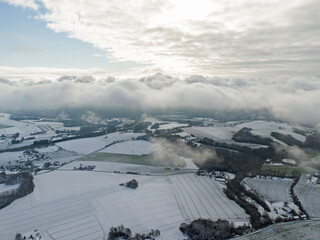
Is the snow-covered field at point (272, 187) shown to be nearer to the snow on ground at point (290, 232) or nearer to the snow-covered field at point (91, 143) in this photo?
the snow on ground at point (290, 232)

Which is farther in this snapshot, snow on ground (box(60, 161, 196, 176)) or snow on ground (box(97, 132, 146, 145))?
snow on ground (box(97, 132, 146, 145))

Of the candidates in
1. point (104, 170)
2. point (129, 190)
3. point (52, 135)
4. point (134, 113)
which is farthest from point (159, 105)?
point (129, 190)

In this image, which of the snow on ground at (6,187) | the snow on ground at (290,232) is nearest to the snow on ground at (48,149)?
the snow on ground at (6,187)

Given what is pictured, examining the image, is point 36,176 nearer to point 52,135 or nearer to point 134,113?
point 52,135

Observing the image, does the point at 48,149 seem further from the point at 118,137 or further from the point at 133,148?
the point at 133,148

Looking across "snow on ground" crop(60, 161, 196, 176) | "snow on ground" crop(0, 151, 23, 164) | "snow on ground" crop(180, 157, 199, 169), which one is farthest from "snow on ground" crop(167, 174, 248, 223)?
"snow on ground" crop(0, 151, 23, 164)

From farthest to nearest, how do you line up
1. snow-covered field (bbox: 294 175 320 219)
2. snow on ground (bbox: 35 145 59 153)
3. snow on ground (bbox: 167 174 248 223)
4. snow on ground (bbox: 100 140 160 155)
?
snow on ground (bbox: 35 145 59 153) → snow on ground (bbox: 100 140 160 155) → snow-covered field (bbox: 294 175 320 219) → snow on ground (bbox: 167 174 248 223)

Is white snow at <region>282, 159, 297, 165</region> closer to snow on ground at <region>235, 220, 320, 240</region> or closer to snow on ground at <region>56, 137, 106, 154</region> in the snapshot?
snow on ground at <region>235, 220, 320, 240</region>
